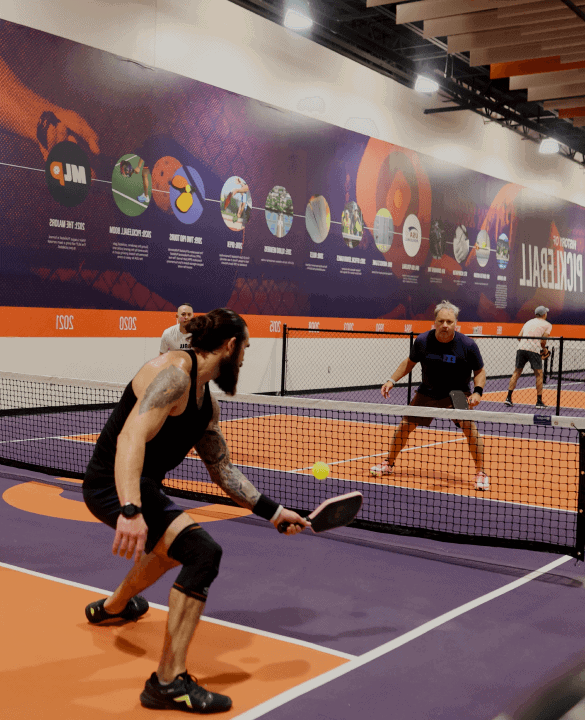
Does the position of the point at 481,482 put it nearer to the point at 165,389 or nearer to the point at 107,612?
the point at 107,612

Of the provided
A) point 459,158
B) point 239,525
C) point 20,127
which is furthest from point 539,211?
point 239,525

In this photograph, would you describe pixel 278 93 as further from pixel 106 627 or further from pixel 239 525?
pixel 106 627

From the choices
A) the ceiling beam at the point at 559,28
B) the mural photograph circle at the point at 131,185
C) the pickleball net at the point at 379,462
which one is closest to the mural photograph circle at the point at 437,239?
the ceiling beam at the point at 559,28

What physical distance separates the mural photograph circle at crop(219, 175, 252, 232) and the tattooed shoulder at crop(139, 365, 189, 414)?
11.1 m

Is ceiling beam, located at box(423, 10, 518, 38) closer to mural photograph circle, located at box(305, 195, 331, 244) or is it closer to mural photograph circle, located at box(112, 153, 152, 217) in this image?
mural photograph circle, located at box(305, 195, 331, 244)

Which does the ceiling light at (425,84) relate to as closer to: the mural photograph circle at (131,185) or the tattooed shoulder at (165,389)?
the mural photograph circle at (131,185)

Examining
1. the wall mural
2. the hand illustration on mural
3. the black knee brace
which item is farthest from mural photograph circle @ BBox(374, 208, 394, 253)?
the black knee brace

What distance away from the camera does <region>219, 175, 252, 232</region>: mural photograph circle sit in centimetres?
1395

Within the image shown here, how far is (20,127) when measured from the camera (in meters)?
10.8

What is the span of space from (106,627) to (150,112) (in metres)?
10.3

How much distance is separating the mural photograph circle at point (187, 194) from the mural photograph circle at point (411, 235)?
6.22 metres

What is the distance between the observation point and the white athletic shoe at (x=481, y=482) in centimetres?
723

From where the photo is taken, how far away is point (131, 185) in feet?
40.5

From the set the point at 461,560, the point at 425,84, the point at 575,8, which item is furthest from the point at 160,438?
the point at 425,84
